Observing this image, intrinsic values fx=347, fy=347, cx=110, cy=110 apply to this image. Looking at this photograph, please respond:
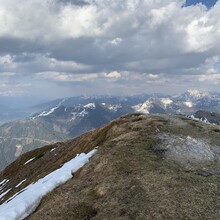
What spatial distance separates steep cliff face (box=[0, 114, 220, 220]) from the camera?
26125 millimetres

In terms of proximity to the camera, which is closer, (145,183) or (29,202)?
(145,183)

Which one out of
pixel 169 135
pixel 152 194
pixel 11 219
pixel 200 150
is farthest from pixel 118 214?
pixel 169 135

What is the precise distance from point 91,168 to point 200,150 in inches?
557

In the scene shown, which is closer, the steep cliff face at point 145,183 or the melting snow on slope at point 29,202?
the steep cliff face at point 145,183

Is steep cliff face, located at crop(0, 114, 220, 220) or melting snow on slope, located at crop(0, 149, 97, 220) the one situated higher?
steep cliff face, located at crop(0, 114, 220, 220)

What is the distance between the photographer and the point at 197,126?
2285 inches

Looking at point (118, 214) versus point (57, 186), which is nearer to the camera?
point (118, 214)

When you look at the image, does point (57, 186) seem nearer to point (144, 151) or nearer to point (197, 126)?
point (144, 151)

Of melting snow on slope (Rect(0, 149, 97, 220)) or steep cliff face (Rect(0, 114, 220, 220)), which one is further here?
melting snow on slope (Rect(0, 149, 97, 220))

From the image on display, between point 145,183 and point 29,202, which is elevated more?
point 145,183

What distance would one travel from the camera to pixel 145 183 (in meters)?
30.4

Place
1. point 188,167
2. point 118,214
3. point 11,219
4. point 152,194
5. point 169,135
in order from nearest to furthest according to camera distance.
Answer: point 118,214 < point 152,194 < point 11,219 < point 188,167 < point 169,135

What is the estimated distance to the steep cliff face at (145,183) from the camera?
85.7 feet

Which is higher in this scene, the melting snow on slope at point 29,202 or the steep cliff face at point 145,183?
the steep cliff face at point 145,183
